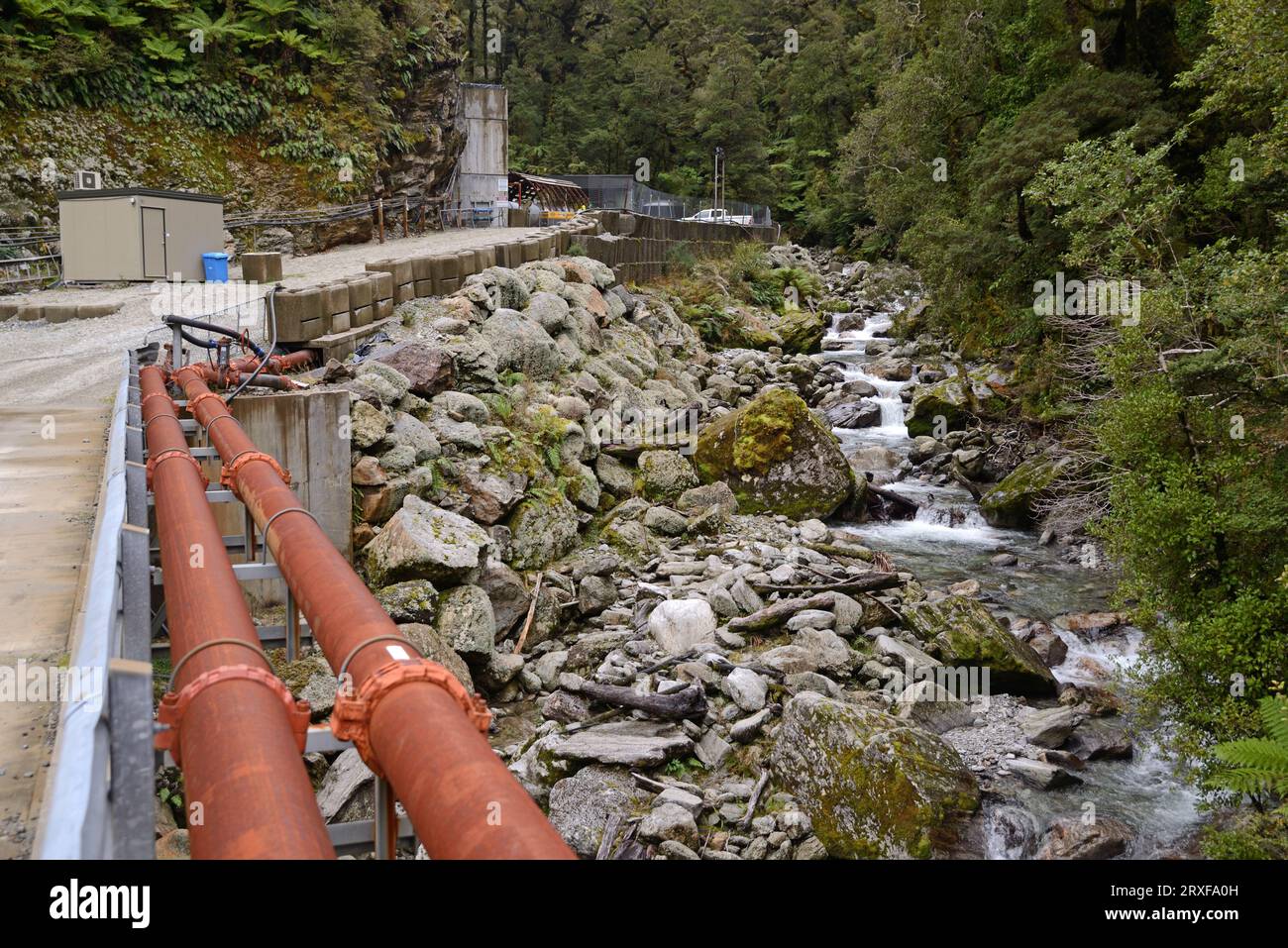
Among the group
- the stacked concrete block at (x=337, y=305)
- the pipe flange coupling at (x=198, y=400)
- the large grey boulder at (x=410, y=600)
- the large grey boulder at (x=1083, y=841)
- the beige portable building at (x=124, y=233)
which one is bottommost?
the large grey boulder at (x=1083, y=841)

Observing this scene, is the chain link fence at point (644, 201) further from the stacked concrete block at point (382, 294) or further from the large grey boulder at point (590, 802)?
the large grey boulder at point (590, 802)

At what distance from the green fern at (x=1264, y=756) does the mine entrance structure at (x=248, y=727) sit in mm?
5942

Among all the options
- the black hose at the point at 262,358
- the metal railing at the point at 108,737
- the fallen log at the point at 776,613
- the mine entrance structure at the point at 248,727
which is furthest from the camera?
the fallen log at the point at 776,613

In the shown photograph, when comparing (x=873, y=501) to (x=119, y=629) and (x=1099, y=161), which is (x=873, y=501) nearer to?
(x=1099, y=161)

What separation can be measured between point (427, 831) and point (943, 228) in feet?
72.3

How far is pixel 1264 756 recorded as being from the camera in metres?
6.64

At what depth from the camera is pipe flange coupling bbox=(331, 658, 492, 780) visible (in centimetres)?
326

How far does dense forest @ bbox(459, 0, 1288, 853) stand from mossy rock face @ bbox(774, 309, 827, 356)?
4745 millimetres

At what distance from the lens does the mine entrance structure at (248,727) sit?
2531 mm

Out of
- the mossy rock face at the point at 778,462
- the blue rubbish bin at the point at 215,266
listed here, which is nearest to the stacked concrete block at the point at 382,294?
the mossy rock face at the point at 778,462

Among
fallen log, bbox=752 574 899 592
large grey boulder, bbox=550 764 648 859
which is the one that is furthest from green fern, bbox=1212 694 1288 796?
fallen log, bbox=752 574 899 592

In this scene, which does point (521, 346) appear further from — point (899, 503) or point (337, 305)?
point (899, 503)

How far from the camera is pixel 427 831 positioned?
272 cm

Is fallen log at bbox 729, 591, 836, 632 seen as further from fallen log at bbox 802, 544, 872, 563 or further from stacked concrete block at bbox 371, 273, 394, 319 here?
stacked concrete block at bbox 371, 273, 394, 319
